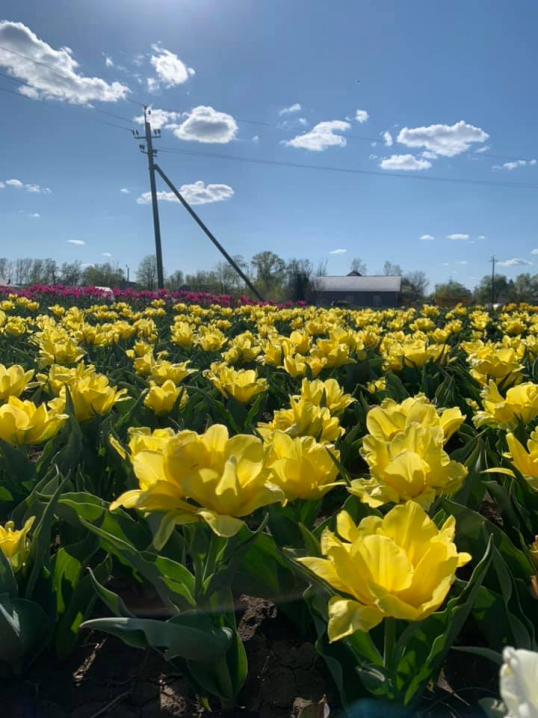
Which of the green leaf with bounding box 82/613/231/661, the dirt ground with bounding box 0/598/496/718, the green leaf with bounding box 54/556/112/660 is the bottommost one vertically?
the dirt ground with bounding box 0/598/496/718

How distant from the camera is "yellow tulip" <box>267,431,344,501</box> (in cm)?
126

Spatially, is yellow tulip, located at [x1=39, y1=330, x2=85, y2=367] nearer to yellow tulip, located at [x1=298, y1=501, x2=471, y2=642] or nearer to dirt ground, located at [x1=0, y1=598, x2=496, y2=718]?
dirt ground, located at [x1=0, y1=598, x2=496, y2=718]

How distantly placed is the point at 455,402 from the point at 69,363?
82.7 inches

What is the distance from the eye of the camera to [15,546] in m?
1.28

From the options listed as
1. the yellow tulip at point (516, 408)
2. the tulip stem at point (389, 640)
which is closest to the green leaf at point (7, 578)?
the tulip stem at point (389, 640)

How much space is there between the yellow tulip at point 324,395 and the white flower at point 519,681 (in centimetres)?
143

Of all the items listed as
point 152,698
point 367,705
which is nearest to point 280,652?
point 152,698

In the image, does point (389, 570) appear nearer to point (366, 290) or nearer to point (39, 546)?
point (39, 546)

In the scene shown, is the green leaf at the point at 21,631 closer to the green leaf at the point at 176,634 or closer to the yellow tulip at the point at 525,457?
the green leaf at the point at 176,634

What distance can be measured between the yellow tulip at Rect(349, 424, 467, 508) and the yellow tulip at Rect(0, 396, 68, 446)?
99cm

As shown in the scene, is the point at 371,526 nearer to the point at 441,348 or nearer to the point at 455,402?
the point at 455,402

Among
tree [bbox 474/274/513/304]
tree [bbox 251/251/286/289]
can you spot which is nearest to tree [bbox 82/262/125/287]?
tree [bbox 251/251/286/289]

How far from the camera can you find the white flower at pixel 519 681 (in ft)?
1.49

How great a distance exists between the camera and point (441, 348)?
3.74m
